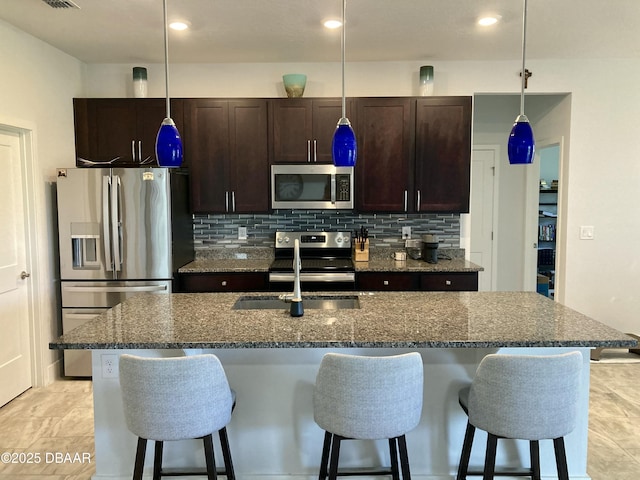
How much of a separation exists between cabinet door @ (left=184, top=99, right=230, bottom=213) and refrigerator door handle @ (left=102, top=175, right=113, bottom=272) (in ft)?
2.34

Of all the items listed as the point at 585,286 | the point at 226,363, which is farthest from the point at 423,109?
the point at 226,363

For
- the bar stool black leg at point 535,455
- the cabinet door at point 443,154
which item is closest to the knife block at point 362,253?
the cabinet door at point 443,154

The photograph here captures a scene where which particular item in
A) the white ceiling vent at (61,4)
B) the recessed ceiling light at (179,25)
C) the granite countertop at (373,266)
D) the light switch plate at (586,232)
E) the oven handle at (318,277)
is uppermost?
the recessed ceiling light at (179,25)

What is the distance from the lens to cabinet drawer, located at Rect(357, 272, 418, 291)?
13.0ft

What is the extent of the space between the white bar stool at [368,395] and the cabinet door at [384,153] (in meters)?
2.46

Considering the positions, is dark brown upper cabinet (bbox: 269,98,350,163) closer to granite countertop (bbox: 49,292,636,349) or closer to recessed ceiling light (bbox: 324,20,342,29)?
recessed ceiling light (bbox: 324,20,342,29)

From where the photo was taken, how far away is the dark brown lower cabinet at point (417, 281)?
12.9 feet

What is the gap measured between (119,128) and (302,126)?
1558 mm

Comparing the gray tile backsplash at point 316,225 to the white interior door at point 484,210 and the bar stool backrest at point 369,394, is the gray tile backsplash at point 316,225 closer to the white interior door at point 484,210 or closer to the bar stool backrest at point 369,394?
the white interior door at point 484,210

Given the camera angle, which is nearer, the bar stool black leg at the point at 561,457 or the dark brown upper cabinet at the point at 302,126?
the bar stool black leg at the point at 561,457

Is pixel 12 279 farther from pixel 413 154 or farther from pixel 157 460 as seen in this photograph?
pixel 413 154

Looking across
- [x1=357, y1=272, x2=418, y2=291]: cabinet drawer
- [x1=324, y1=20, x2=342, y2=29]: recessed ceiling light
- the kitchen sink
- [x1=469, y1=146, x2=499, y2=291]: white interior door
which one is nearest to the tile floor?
the kitchen sink

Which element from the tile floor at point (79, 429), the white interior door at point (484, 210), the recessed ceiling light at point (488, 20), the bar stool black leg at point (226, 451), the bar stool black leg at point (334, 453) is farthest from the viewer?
the white interior door at point (484, 210)

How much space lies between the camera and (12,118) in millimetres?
3357
